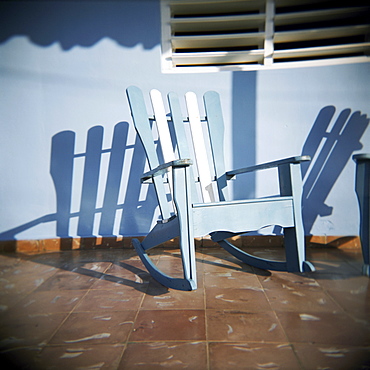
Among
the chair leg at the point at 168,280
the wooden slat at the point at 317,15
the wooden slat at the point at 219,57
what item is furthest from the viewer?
the wooden slat at the point at 219,57

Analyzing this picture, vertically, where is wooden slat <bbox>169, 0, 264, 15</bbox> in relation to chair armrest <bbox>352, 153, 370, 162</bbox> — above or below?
above

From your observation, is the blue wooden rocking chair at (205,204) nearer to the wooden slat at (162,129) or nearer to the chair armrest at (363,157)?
the wooden slat at (162,129)

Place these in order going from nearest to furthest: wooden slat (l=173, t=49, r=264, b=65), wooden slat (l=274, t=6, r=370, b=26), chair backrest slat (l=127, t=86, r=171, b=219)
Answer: chair backrest slat (l=127, t=86, r=171, b=219)
wooden slat (l=274, t=6, r=370, b=26)
wooden slat (l=173, t=49, r=264, b=65)

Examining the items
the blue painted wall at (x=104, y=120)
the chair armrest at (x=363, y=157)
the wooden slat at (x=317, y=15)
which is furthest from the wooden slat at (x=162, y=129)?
the wooden slat at (x=317, y=15)

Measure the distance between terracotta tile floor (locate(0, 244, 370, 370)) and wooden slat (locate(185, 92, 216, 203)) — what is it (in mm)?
384

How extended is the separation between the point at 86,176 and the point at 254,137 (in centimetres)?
111

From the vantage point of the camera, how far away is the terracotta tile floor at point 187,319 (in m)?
0.75

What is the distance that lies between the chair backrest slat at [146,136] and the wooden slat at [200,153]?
0.25 meters

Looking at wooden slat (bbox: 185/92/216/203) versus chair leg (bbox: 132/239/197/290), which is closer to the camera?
chair leg (bbox: 132/239/197/290)

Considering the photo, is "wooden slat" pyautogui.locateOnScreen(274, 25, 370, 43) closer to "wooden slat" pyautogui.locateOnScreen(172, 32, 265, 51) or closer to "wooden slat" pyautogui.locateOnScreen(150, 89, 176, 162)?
"wooden slat" pyautogui.locateOnScreen(172, 32, 265, 51)

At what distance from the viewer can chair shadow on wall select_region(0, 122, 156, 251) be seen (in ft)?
6.55

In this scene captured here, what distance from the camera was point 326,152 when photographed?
1952mm

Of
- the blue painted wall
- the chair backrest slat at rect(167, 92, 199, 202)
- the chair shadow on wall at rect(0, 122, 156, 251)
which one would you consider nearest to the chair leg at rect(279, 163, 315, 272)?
the chair backrest slat at rect(167, 92, 199, 202)

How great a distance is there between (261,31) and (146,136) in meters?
1.10
